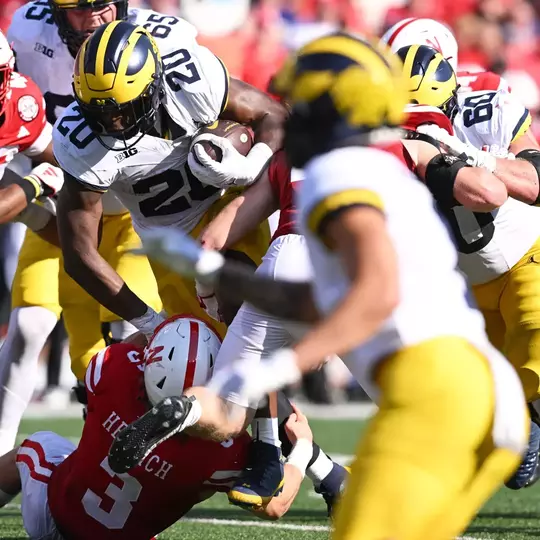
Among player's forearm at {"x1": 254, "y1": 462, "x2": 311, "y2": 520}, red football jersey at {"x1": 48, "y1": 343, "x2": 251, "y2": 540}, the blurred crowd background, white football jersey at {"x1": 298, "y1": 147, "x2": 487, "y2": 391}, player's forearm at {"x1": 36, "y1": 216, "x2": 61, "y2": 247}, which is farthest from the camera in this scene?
the blurred crowd background

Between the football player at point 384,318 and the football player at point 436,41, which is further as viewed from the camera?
the football player at point 436,41

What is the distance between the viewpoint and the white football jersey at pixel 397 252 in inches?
96.7

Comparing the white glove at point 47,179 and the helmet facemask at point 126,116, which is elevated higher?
the helmet facemask at point 126,116

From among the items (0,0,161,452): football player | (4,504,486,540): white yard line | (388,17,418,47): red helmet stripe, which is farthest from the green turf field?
(388,17,418,47): red helmet stripe

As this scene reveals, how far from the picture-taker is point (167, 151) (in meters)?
4.25

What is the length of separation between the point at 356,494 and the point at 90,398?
55.1 inches

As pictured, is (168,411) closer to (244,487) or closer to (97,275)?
(244,487)

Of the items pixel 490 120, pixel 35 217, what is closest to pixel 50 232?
pixel 35 217

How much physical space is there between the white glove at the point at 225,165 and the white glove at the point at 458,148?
59 cm

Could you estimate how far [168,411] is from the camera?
9.92 ft

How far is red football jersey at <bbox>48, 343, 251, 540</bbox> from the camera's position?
3449 millimetres

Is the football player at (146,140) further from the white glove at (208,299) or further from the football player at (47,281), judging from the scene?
the football player at (47,281)

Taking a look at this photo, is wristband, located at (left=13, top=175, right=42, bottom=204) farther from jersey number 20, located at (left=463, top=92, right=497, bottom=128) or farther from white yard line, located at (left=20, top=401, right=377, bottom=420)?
white yard line, located at (left=20, top=401, right=377, bottom=420)

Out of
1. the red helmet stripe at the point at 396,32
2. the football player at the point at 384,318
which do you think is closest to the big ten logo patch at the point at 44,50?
the red helmet stripe at the point at 396,32
